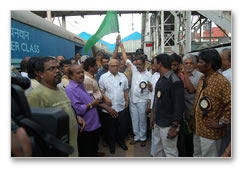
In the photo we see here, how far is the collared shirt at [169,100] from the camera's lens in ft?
6.19

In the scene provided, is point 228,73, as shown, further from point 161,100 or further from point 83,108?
point 83,108

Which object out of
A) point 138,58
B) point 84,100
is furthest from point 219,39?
point 84,100

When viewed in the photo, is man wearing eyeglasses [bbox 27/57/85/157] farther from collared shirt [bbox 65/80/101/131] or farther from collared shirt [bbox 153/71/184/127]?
collared shirt [bbox 153/71/184/127]

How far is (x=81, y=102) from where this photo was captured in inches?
79.5

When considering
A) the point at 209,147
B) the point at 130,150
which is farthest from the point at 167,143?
the point at 130,150

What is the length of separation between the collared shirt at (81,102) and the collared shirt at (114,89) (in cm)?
61

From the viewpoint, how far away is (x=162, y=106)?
77.4 inches

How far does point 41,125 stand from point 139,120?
2.22 meters

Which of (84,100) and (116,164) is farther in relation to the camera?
(84,100)

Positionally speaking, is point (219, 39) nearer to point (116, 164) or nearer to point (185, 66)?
point (185, 66)

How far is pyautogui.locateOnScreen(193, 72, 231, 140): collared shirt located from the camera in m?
1.66

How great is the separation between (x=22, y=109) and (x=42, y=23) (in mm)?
2424

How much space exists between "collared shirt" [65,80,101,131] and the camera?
3.10ft

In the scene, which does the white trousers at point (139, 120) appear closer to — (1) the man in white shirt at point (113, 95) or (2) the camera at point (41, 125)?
(1) the man in white shirt at point (113, 95)
